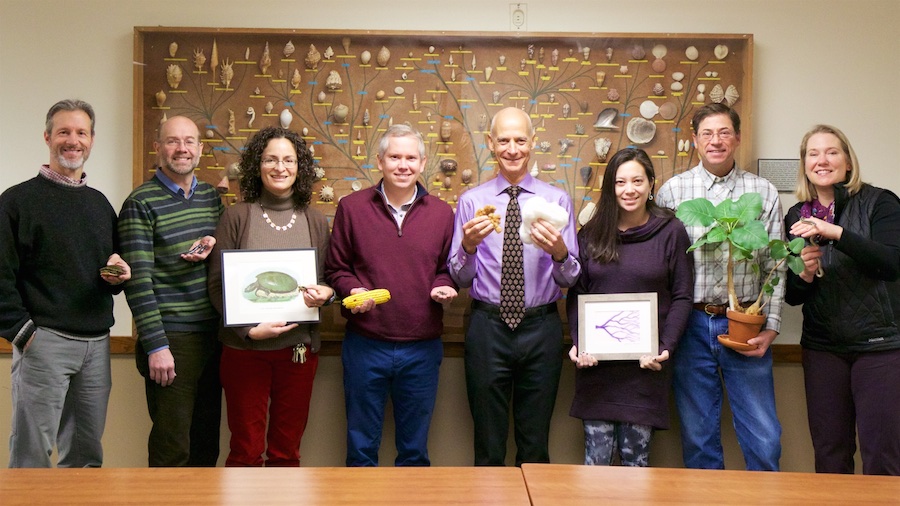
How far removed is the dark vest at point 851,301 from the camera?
3006 mm

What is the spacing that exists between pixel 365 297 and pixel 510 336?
2.04 feet

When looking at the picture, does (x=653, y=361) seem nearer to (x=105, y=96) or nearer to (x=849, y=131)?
(x=849, y=131)

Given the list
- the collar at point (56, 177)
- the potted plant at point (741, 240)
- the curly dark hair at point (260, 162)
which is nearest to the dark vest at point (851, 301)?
the potted plant at point (741, 240)

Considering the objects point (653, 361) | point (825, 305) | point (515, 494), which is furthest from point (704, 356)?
point (515, 494)

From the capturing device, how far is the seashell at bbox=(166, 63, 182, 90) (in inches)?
141

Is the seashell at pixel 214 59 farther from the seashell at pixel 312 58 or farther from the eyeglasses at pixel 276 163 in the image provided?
the eyeglasses at pixel 276 163

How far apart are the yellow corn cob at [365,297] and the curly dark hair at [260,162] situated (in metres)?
0.53

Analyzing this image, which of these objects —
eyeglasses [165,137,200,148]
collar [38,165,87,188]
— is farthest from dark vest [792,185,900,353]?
collar [38,165,87,188]

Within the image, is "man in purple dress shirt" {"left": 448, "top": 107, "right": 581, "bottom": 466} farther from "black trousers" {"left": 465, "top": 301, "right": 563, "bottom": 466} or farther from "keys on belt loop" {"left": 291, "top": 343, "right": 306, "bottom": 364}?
"keys on belt loop" {"left": 291, "top": 343, "right": 306, "bottom": 364}

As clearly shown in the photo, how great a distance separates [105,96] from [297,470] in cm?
254

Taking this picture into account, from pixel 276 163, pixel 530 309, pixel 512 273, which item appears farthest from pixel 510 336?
pixel 276 163

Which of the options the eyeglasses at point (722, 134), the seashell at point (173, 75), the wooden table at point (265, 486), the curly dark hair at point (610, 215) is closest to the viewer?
the wooden table at point (265, 486)

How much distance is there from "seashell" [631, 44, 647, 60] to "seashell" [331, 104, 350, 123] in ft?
4.59

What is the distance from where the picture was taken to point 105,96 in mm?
3621
